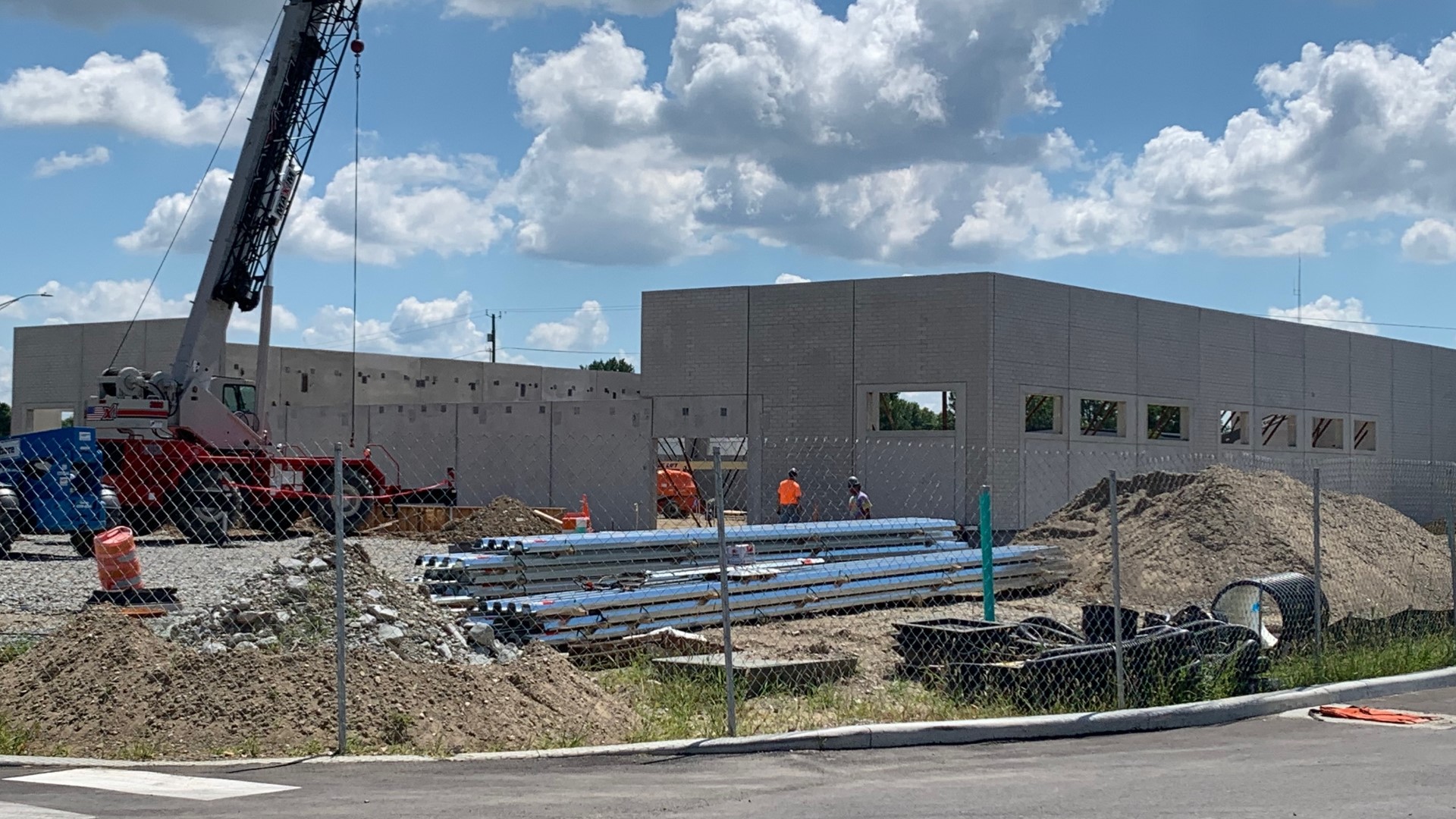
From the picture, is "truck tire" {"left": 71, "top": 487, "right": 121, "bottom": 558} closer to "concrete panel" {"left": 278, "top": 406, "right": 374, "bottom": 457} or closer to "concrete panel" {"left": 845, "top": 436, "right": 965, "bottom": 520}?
"concrete panel" {"left": 278, "top": 406, "right": 374, "bottom": 457}

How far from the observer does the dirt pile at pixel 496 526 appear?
98.7 feet

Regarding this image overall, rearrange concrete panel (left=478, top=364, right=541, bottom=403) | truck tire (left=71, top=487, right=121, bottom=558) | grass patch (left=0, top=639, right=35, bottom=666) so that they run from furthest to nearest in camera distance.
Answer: concrete panel (left=478, top=364, right=541, bottom=403) → truck tire (left=71, top=487, right=121, bottom=558) → grass patch (left=0, top=639, right=35, bottom=666)

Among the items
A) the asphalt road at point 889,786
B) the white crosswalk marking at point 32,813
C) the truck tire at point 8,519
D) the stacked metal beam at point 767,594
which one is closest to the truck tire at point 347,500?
the truck tire at point 8,519

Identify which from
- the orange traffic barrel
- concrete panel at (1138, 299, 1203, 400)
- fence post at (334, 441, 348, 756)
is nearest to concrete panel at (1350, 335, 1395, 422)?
concrete panel at (1138, 299, 1203, 400)

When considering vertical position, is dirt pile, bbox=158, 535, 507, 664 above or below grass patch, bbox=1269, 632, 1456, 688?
above

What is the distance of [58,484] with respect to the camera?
24312 millimetres

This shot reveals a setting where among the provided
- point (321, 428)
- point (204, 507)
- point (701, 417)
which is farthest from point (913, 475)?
point (321, 428)

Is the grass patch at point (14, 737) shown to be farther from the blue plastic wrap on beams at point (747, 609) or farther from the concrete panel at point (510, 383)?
the concrete panel at point (510, 383)

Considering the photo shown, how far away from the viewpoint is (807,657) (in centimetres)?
1318

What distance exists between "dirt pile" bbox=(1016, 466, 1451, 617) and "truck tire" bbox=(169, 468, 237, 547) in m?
15.5

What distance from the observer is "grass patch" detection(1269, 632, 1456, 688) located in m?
12.1

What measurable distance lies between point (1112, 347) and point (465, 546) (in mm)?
24028

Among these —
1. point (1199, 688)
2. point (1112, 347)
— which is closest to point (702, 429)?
point (1112, 347)

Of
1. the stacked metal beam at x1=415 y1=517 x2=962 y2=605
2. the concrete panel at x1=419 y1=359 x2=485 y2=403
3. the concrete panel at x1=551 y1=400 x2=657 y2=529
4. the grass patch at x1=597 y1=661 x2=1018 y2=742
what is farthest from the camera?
the concrete panel at x1=419 y1=359 x2=485 y2=403
